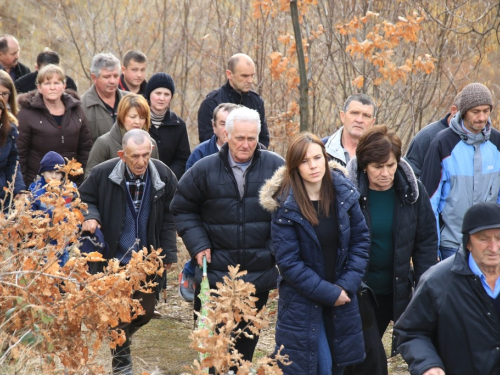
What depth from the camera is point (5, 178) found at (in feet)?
23.6

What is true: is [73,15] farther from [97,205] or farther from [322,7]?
[97,205]

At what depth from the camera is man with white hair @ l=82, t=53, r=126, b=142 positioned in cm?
809

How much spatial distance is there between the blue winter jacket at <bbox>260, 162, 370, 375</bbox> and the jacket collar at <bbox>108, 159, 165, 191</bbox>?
4.45 ft

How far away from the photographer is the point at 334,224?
5.12 metres

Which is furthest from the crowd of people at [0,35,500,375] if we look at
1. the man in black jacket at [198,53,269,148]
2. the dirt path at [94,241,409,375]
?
the man in black jacket at [198,53,269,148]

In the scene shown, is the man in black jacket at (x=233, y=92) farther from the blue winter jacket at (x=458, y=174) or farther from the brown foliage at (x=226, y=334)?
the brown foliage at (x=226, y=334)

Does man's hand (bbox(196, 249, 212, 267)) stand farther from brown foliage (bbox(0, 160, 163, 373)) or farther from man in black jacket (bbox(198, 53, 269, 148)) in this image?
man in black jacket (bbox(198, 53, 269, 148))

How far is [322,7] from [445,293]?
7788mm

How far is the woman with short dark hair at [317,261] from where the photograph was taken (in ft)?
16.4

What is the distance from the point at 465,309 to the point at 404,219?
1430 millimetres

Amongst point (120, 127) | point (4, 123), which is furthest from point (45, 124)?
point (120, 127)

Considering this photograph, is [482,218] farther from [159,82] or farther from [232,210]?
[159,82]

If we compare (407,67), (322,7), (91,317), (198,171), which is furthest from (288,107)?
(91,317)

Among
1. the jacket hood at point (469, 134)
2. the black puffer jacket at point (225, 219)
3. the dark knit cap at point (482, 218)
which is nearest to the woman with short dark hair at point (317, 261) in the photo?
the black puffer jacket at point (225, 219)
